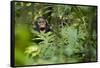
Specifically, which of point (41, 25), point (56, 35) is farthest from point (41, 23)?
point (56, 35)

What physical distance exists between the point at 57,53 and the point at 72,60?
0.19 meters

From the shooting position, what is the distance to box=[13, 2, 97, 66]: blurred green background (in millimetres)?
2098

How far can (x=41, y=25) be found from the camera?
218 cm

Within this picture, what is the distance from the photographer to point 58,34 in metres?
2.25

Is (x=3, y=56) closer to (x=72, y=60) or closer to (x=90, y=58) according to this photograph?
(x=72, y=60)

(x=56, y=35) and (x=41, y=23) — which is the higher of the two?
A: (x=41, y=23)

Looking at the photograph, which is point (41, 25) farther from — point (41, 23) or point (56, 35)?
point (56, 35)

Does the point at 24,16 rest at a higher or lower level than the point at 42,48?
higher

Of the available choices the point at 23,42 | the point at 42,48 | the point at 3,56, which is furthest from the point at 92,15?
the point at 3,56

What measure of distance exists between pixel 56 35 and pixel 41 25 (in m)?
0.19

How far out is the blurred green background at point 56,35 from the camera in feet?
6.88

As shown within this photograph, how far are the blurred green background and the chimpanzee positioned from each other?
3 cm

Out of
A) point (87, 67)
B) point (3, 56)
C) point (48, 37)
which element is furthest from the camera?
point (87, 67)

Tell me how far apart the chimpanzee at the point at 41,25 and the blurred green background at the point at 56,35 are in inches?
1.3
